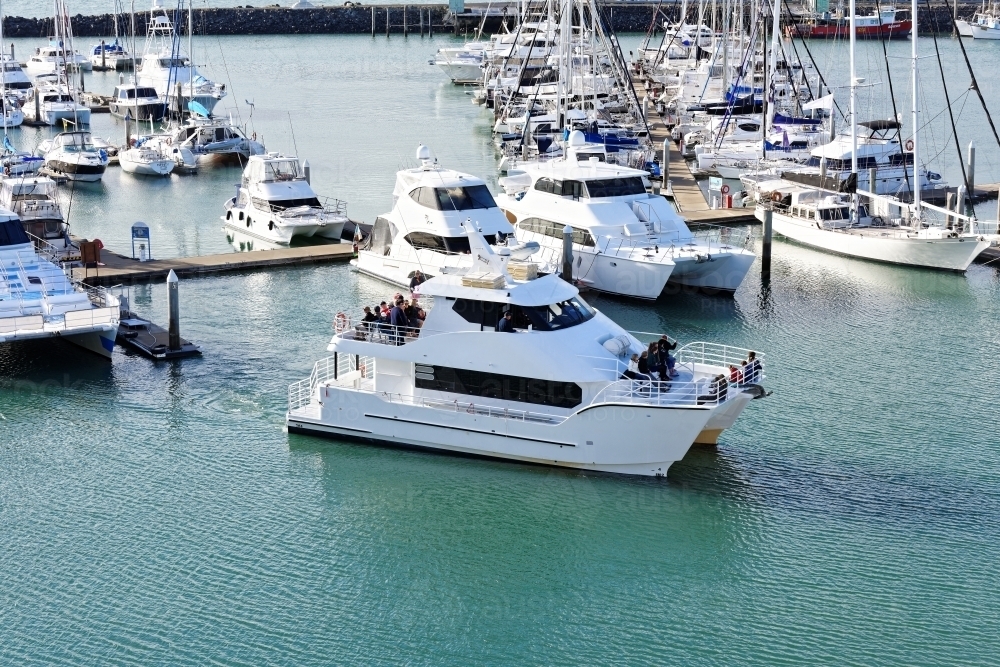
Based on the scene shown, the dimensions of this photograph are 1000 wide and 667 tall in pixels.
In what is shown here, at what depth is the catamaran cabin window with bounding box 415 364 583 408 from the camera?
82.7 ft

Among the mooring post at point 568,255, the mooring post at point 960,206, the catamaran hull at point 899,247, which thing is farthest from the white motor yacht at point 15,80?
the mooring post at point 960,206

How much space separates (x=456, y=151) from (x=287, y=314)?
2964 centimetres

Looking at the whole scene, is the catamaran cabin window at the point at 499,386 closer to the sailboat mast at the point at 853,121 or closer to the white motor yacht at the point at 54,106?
the sailboat mast at the point at 853,121

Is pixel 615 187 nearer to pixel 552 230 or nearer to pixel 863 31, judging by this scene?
pixel 552 230

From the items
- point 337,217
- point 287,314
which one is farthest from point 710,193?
point 287,314

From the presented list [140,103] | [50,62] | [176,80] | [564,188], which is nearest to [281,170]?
[564,188]

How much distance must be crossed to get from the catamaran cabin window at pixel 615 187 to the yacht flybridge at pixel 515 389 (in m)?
13.3

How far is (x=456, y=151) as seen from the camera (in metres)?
65.2

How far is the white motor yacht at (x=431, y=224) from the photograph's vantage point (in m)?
38.3

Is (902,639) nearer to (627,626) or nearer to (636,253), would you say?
(627,626)

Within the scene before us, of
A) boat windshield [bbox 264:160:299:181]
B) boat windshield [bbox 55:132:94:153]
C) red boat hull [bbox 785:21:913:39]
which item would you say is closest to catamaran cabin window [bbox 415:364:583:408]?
boat windshield [bbox 264:160:299:181]

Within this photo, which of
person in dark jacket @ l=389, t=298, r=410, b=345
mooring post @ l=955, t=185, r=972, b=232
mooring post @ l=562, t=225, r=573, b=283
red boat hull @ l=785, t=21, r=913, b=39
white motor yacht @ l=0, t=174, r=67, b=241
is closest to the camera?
person in dark jacket @ l=389, t=298, r=410, b=345

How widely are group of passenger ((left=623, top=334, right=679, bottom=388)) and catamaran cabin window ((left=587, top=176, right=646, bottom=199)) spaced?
49.1 feet

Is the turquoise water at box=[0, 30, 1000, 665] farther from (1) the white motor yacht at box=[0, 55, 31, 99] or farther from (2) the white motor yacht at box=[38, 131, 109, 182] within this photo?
(1) the white motor yacht at box=[0, 55, 31, 99]
